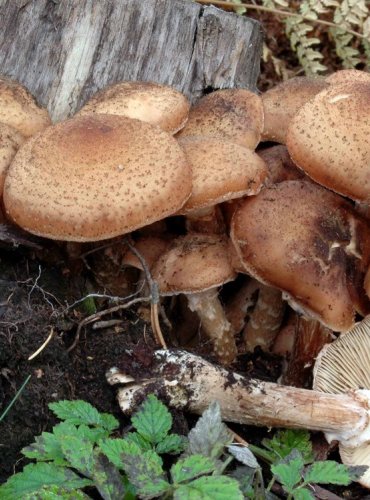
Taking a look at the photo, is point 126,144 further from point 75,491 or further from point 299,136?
point 75,491

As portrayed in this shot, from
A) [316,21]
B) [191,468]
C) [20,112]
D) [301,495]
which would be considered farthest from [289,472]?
[316,21]

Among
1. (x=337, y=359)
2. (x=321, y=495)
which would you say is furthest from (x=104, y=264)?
(x=321, y=495)

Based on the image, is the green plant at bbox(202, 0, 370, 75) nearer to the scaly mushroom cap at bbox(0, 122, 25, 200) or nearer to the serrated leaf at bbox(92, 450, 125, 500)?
the scaly mushroom cap at bbox(0, 122, 25, 200)

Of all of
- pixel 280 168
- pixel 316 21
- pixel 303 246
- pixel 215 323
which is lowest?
pixel 215 323

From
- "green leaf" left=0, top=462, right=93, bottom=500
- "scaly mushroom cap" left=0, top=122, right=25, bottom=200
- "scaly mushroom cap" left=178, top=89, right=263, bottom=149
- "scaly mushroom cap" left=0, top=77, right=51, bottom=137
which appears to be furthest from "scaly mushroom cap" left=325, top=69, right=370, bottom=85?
"green leaf" left=0, top=462, right=93, bottom=500

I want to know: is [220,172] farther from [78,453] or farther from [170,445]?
[78,453]
